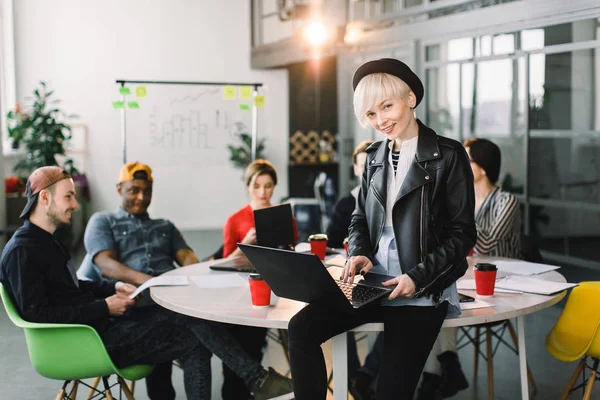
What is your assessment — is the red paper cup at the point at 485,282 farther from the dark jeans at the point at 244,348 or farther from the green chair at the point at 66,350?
the green chair at the point at 66,350

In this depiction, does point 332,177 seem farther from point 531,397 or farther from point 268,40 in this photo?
point 531,397

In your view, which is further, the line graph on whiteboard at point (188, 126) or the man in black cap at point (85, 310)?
the line graph on whiteboard at point (188, 126)

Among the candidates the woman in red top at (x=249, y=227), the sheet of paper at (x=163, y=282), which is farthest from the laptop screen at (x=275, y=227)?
the woman in red top at (x=249, y=227)

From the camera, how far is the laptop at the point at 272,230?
305 cm

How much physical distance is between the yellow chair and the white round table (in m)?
0.13

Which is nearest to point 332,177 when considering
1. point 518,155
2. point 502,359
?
point 518,155

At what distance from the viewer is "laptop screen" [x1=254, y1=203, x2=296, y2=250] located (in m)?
3.04

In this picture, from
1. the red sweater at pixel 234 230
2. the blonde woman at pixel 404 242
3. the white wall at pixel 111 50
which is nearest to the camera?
the blonde woman at pixel 404 242

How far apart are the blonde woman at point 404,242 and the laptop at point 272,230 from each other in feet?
2.31

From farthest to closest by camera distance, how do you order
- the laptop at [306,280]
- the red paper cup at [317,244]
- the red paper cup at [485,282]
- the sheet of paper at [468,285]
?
1. the red paper cup at [317,244]
2. the sheet of paper at [468,285]
3. the red paper cup at [485,282]
4. the laptop at [306,280]

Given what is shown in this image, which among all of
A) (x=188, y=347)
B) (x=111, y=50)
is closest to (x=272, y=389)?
(x=188, y=347)

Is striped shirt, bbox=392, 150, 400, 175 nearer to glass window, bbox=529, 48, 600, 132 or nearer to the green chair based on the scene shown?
the green chair

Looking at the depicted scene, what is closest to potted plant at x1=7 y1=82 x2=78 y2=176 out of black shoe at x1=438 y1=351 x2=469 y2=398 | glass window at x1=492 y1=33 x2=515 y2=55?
glass window at x1=492 y1=33 x2=515 y2=55

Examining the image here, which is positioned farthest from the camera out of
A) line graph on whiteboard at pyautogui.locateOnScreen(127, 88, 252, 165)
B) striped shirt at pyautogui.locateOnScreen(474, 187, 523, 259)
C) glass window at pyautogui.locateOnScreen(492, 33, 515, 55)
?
line graph on whiteboard at pyautogui.locateOnScreen(127, 88, 252, 165)
